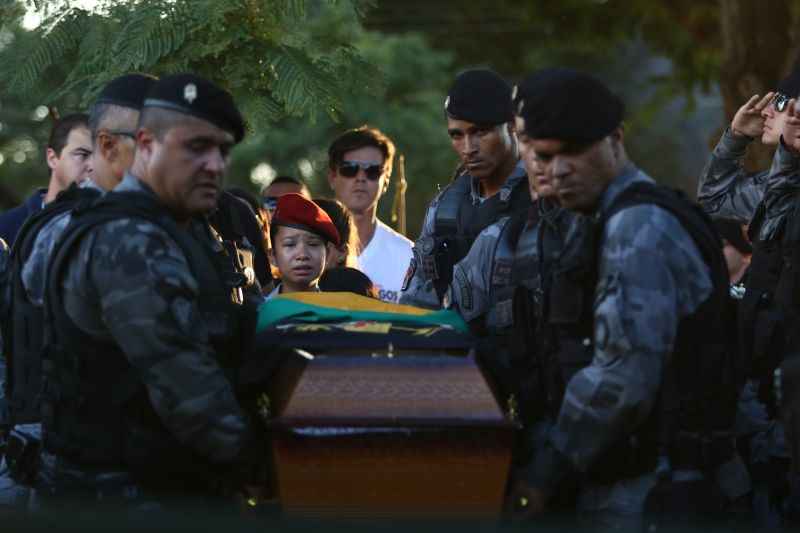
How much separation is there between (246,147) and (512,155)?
69.3 ft

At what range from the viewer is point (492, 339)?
18.9ft

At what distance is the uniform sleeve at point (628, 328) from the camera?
4609 mm

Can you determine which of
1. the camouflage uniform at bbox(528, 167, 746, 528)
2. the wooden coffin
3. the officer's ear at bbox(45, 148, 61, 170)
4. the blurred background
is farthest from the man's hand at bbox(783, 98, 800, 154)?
the officer's ear at bbox(45, 148, 61, 170)

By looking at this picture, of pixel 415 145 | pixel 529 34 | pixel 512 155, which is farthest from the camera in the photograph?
pixel 529 34

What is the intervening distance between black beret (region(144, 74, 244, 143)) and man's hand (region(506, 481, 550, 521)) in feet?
4.65

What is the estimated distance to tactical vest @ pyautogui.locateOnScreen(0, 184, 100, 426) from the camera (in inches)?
231

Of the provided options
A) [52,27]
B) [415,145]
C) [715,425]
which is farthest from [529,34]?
[715,425]

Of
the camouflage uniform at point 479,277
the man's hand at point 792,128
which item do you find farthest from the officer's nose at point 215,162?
the man's hand at point 792,128

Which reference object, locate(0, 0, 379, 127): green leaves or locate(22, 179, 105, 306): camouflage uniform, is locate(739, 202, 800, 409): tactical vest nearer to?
locate(0, 0, 379, 127): green leaves

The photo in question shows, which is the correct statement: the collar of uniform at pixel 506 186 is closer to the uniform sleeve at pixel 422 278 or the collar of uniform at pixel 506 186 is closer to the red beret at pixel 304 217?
the uniform sleeve at pixel 422 278

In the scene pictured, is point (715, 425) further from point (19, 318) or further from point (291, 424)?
point (19, 318)

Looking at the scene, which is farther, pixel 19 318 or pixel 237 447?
pixel 19 318

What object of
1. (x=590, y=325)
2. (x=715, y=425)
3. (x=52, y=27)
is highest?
(x=52, y=27)

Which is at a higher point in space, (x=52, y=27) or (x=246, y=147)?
(x=52, y=27)
